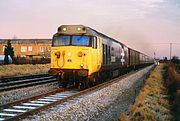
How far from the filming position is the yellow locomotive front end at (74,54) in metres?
17.6

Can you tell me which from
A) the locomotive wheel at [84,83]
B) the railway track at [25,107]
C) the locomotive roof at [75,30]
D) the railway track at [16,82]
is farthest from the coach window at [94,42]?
the railway track at [16,82]

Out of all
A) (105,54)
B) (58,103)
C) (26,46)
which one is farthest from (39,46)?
(58,103)

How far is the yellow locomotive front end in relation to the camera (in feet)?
57.9

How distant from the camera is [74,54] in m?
17.8

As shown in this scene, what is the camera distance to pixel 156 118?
10.0 meters

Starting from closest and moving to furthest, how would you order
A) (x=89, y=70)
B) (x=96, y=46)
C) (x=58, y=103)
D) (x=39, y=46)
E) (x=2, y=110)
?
(x=2, y=110) → (x=58, y=103) → (x=89, y=70) → (x=96, y=46) → (x=39, y=46)

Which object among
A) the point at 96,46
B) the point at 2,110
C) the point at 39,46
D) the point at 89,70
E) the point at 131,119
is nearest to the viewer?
the point at 131,119

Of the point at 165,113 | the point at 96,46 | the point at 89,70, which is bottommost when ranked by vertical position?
the point at 165,113

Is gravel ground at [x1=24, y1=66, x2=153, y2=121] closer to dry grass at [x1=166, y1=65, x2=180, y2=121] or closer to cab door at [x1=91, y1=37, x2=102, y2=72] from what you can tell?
dry grass at [x1=166, y1=65, x2=180, y2=121]

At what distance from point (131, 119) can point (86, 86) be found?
957 centimetres

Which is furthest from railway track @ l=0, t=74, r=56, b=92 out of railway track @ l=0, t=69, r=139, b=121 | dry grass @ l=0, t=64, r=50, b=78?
dry grass @ l=0, t=64, r=50, b=78

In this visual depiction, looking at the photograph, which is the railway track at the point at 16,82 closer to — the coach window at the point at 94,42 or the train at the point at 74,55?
the train at the point at 74,55

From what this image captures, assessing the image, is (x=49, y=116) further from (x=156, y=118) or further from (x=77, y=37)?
(x=77, y=37)

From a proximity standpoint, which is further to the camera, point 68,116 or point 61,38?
point 61,38
